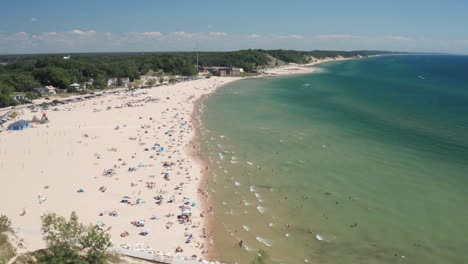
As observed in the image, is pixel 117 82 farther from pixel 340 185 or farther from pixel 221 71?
pixel 340 185

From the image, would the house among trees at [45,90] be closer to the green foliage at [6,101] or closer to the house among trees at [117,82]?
the green foliage at [6,101]

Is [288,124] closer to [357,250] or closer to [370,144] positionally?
[370,144]

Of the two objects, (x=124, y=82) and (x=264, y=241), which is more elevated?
(x=124, y=82)

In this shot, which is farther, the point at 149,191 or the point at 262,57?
the point at 262,57

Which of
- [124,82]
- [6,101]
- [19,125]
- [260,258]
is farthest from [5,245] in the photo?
[124,82]

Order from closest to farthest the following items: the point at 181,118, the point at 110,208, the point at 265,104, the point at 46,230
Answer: the point at 46,230 → the point at 110,208 → the point at 181,118 → the point at 265,104

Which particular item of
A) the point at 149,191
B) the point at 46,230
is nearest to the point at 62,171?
the point at 149,191
